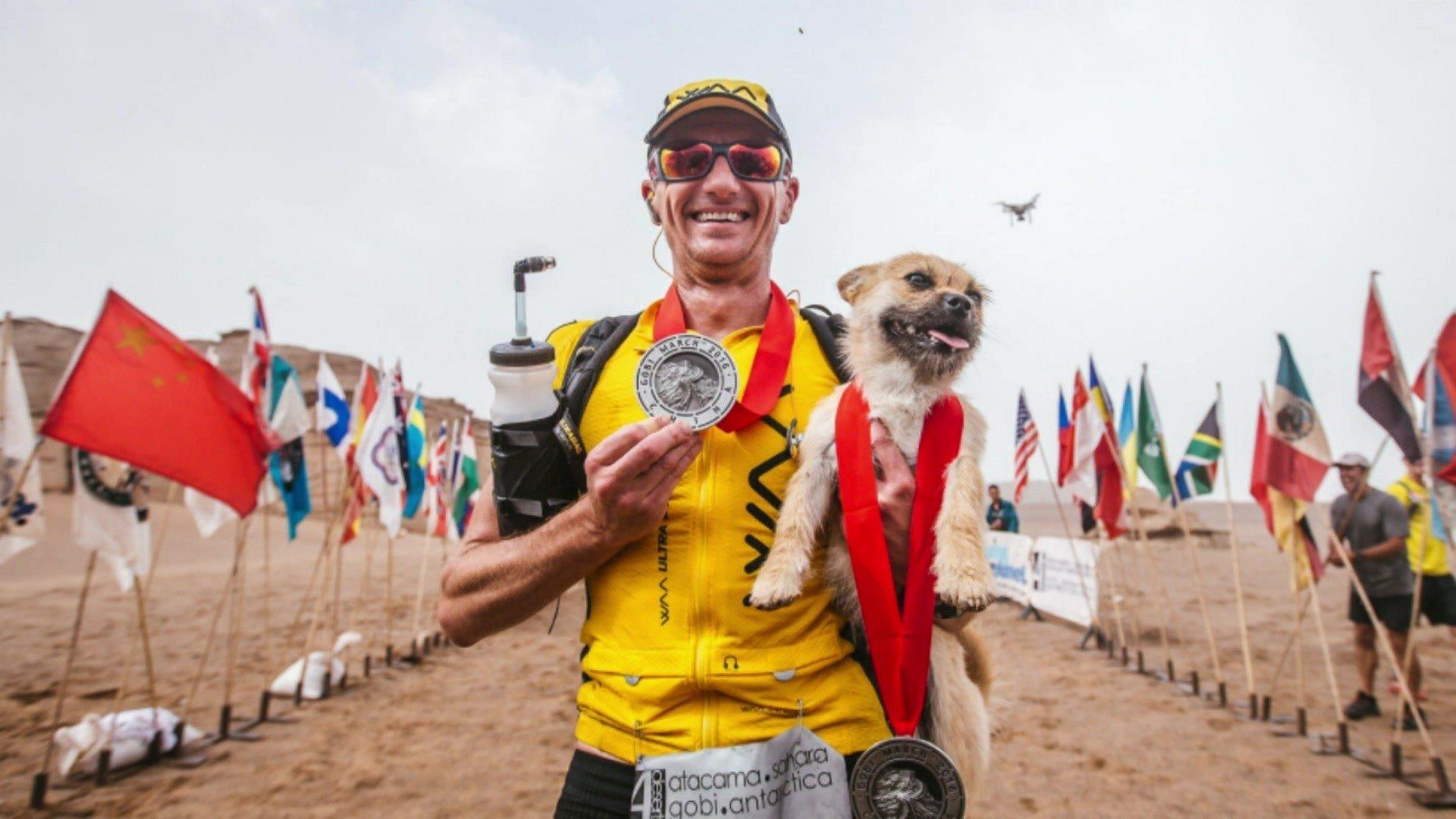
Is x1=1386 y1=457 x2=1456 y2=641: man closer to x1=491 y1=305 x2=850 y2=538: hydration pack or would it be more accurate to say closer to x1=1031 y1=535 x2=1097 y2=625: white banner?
x1=1031 y1=535 x2=1097 y2=625: white banner

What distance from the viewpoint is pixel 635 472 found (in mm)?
1684

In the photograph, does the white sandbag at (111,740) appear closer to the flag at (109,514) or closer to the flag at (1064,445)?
the flag at (109,514)

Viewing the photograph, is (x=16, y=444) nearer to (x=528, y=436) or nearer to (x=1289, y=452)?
(x=528, y=436)

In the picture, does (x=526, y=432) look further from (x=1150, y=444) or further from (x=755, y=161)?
(x=1150, y=444)

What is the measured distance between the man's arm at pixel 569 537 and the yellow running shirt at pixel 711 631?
145mm

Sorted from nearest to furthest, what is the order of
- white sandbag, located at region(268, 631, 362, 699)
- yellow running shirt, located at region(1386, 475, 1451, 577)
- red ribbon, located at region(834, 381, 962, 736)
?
red ribbon, located at region(834, 381, 962, 736) < yellow running shirt, located at region(1386, 475, 1451, 577) < white sandbag, located at region(268, 631, 362, 699)

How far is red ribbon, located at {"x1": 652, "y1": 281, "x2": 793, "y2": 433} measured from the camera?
2018 mm

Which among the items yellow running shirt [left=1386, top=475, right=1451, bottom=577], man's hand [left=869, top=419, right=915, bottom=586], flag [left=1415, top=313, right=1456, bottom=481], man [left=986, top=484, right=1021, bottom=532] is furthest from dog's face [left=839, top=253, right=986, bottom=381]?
man [left=986, top=484, right=1021, bottom=532]

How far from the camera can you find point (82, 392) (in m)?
5.51

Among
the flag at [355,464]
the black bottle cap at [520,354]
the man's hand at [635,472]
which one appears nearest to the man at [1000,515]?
the flag at [355,464]

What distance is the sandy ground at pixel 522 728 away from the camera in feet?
22.2

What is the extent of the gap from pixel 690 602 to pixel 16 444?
6.55m

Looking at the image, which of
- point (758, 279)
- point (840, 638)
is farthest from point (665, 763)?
point (758, 279)

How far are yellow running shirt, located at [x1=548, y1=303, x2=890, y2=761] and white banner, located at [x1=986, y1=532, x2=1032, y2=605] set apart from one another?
15.6 m
